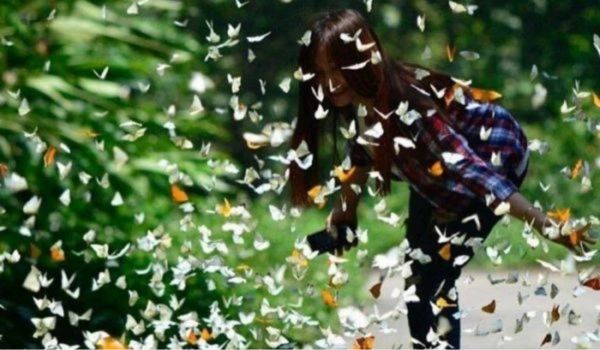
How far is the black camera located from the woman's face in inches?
20.2

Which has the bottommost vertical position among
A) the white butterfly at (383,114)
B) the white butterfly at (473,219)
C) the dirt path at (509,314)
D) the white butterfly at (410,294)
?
the dirt path at (509,314)

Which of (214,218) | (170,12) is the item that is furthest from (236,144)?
(214,218)

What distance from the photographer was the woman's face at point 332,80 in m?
4.55

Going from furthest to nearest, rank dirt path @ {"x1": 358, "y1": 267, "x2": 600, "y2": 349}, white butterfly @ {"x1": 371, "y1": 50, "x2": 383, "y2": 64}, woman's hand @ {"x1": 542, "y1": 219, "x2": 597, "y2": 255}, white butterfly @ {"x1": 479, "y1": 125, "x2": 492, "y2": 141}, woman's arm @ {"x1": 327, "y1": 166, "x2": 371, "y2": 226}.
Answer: dirt path @ {"x1": 358, "y1": 267, "x2": 600, "y2": 349} → woman's arm @ {"x1": 327, "y1": 166, "x2": 371, "y2": 226} → white butterfly @ {"x1": 479, "y1": 125, "x2": 492, "y2": 141} → white butterfly @ {"x1": 371, "y1": 50, "x2": 383, "y2": 64} → woman's hand @ {"x1": 542, "y1": 219, "x2": 597, "y2": 255}

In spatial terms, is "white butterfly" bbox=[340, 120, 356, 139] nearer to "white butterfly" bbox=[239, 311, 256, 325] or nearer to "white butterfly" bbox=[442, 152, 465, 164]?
"white butterfly" bbox=[442, 152, 465, 164]

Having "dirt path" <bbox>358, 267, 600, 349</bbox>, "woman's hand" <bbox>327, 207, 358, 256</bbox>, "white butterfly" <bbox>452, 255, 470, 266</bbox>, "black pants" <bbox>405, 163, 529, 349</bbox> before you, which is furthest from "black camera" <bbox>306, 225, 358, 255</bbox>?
"dirt path" <bbox>358, 267, 600, 349</bbox>

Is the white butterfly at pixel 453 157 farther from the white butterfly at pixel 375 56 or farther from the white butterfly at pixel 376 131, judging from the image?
the white butterfly at pixel 375 56

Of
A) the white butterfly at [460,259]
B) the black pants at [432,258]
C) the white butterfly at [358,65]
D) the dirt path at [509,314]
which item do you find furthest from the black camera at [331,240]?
the dirt path at [509,314]

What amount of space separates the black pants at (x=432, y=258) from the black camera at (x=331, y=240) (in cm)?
22

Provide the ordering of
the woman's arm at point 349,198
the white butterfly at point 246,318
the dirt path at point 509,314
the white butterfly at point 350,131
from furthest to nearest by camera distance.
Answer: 1. the dirt path at point 509,314
2. the white butterfly at point 246,318
3. the woman's arm at point 349,198
4. the white butterfly at point 350,131

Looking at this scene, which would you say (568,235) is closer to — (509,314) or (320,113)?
(320,113)

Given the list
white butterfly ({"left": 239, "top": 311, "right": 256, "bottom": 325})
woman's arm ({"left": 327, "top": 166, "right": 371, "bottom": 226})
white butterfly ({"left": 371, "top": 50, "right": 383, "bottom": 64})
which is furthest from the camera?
white butterfly ({"left": 239, "top": 311, "right": 256, "bottom": 325})

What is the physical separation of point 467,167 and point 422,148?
8.0 inches

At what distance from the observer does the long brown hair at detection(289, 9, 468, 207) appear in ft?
14.9
